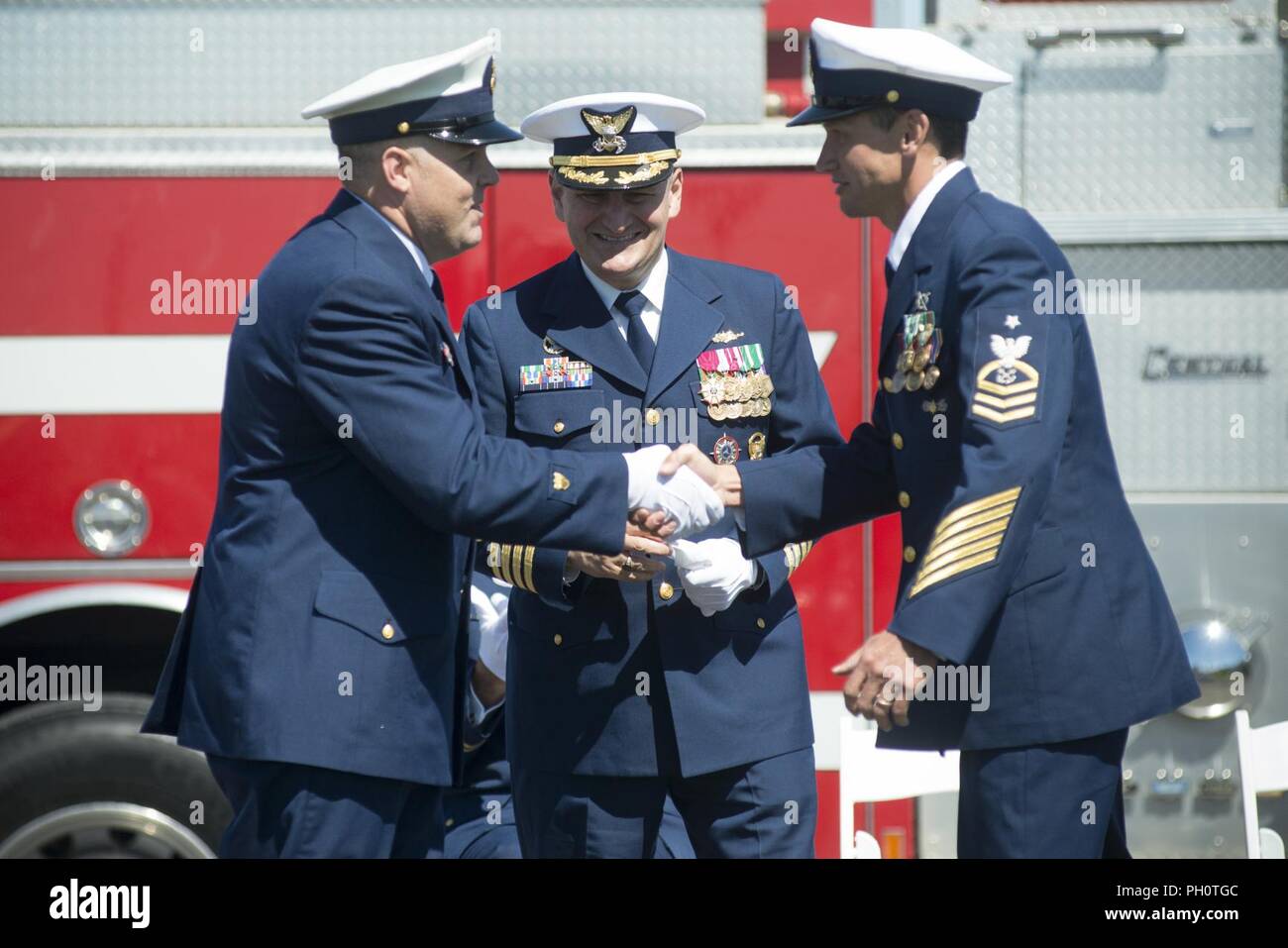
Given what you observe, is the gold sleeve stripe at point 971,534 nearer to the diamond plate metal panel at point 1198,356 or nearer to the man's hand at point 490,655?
the man's hand at point 490,655

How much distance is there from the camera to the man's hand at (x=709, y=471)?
287 cm

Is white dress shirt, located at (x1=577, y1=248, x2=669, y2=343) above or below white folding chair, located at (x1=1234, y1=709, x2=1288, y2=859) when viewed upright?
above

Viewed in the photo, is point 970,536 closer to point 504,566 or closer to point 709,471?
point 709,471

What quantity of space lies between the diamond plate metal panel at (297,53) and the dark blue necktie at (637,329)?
76cm

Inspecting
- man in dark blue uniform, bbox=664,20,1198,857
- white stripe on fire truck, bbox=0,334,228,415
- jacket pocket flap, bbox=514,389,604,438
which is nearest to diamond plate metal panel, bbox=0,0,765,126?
white stripe on fire truck, bbox=0,334,228,415

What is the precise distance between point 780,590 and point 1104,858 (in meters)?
0.76

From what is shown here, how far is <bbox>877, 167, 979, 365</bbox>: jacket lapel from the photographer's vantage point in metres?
2.62

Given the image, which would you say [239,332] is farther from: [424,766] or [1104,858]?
[1104,858]

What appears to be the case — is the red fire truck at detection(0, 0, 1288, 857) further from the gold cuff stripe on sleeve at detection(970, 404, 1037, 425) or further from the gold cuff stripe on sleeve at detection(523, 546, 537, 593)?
the gold cuff stripe on sleeve at detection(970, 404, 1037, 425)

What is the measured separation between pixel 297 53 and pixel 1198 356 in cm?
218

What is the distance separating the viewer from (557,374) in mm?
2961

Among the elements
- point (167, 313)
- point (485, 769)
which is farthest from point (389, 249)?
point (485, 769)

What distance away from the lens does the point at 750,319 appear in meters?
3.04
